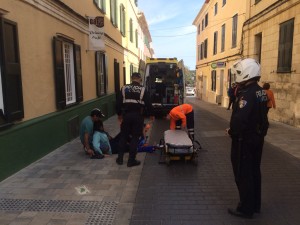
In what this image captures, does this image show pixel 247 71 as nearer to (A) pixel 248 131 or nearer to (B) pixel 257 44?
(A) pixel 248 131

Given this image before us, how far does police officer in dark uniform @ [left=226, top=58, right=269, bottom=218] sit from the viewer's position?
132 inches

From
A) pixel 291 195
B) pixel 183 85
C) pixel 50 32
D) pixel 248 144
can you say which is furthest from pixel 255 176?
pixel 183 85

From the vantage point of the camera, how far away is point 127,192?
4.40m

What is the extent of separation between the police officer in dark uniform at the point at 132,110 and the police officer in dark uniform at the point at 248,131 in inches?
98.0

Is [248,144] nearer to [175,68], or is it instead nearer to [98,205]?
[98,205]

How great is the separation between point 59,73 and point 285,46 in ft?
26.8

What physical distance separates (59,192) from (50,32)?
13.4ft

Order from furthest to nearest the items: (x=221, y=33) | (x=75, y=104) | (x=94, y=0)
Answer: (x=221, y=33) < (x=94, y=0) < (x=75, y=104)

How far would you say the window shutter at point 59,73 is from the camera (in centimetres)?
690

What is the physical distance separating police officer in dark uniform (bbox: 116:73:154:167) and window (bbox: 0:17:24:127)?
75.3 inches

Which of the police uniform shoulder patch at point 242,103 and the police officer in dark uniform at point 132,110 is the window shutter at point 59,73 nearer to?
the police officer in dark uniform at point 132,110

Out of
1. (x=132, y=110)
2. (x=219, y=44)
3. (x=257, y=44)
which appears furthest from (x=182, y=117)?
(x=219, y=44)

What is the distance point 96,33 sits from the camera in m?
9.62

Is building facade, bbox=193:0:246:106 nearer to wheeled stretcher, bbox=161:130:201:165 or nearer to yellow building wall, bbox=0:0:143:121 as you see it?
yellow building wall, bbox=0:0:143:121
